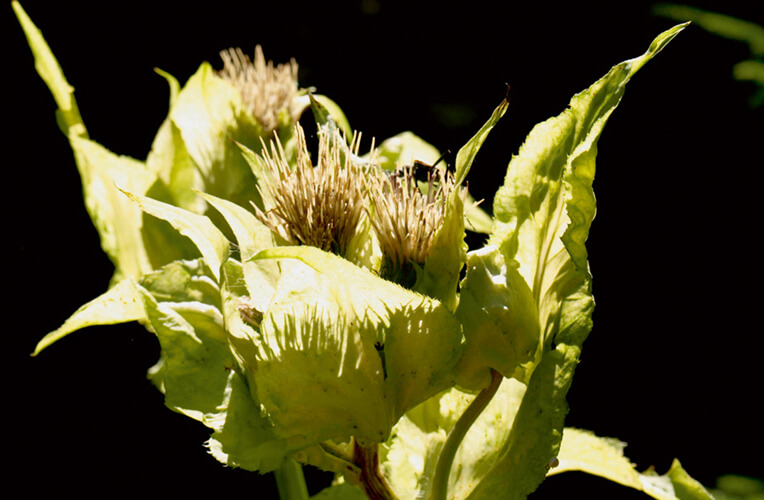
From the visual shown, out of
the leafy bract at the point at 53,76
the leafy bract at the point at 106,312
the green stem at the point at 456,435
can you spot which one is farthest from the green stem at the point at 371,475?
the leafy bract at the point at 53,76

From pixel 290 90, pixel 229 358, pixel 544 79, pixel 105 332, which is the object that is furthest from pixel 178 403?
pixel 544 79

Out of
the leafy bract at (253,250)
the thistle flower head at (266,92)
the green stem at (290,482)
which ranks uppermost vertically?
the thistle flower head at (266,92)

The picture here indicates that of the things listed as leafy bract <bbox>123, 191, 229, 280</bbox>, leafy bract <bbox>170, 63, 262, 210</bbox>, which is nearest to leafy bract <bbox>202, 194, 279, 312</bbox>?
leafy bract <bbox>123, 191, 229, 280</bbox>

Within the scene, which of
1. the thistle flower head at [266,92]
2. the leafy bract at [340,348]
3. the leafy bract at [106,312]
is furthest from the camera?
the thistle flower head at [266,92]

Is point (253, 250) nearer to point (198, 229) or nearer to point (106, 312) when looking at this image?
point (198, 229)

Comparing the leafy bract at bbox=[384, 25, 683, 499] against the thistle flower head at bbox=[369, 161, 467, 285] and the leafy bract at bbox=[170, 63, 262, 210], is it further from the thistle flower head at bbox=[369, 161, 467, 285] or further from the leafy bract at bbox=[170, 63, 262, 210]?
the leafy bract at bbox=[170, 63, 262, 210]

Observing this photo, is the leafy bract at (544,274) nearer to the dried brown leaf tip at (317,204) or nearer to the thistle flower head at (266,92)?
the dried brown leaf tip at (317,204)
